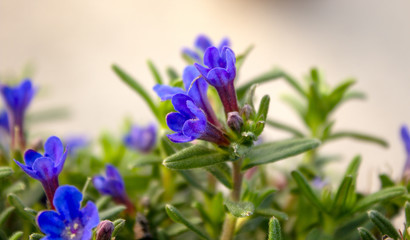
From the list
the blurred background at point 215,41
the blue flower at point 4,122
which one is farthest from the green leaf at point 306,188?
the blurred background at point 215,41

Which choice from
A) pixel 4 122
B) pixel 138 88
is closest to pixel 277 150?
pixel 138 88

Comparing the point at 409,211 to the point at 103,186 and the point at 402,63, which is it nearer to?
the point at 103,186

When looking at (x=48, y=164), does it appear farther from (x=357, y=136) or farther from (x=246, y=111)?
(x=357, y=136)

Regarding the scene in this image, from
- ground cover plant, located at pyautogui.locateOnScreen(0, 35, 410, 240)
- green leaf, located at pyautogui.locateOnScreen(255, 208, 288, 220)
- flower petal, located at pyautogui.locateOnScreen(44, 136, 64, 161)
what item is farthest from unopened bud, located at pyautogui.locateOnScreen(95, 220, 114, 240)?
green leaf, located at pyautogui.locateOnScreen(255, 208, 288, 220)

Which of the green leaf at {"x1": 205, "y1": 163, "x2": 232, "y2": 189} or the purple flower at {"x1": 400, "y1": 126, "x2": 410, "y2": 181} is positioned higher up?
the green leaf at {"x1": 205, "y1": 163, "x2": 232, "y2": 189}

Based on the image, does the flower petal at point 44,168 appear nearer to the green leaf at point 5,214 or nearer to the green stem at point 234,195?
the green leaf at point 5,214

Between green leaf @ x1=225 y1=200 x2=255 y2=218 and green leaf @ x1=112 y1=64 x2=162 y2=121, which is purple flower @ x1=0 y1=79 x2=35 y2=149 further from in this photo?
green leaf @ x1=225 y1=200 x2=255 y2=218

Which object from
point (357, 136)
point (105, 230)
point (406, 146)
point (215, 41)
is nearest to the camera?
point (105, 230)
